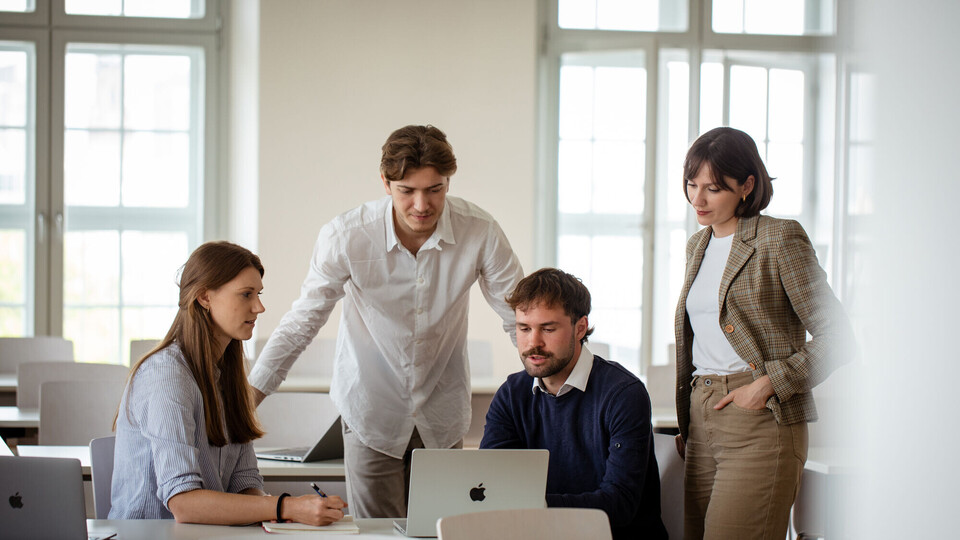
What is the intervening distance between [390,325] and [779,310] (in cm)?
107

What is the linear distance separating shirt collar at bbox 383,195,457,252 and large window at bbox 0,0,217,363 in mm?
3801

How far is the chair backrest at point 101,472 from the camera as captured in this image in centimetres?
231

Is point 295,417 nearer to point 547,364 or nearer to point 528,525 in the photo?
point 547,364

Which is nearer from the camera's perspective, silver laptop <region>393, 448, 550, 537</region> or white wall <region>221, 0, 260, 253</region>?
silver laptop <region>393, 448, 550, 537</region>

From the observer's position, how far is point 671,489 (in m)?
2.39

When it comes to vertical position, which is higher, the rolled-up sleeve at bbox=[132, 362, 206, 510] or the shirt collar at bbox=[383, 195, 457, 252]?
the shirt collar at bbox=[383, 195, 457, 252]

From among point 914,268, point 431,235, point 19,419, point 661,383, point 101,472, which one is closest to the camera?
point 914,268

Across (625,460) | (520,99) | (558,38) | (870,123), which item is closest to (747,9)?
(558,38)

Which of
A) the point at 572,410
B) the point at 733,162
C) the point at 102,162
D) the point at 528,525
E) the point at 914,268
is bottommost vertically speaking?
the point at 528,525

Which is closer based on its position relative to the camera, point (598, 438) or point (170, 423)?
point (170, 423)

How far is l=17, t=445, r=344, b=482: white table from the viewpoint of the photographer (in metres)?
2.61

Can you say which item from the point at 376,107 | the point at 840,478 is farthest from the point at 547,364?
the point at 376,107

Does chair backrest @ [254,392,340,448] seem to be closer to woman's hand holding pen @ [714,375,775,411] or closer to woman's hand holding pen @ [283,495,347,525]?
woman's hand holding pen @ [283,495,347,525]

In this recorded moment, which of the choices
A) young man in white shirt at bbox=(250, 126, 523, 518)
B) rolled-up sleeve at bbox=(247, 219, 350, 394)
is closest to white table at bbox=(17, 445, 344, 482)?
young man in white shirt at bbox=(250, 126, 523, 518)
